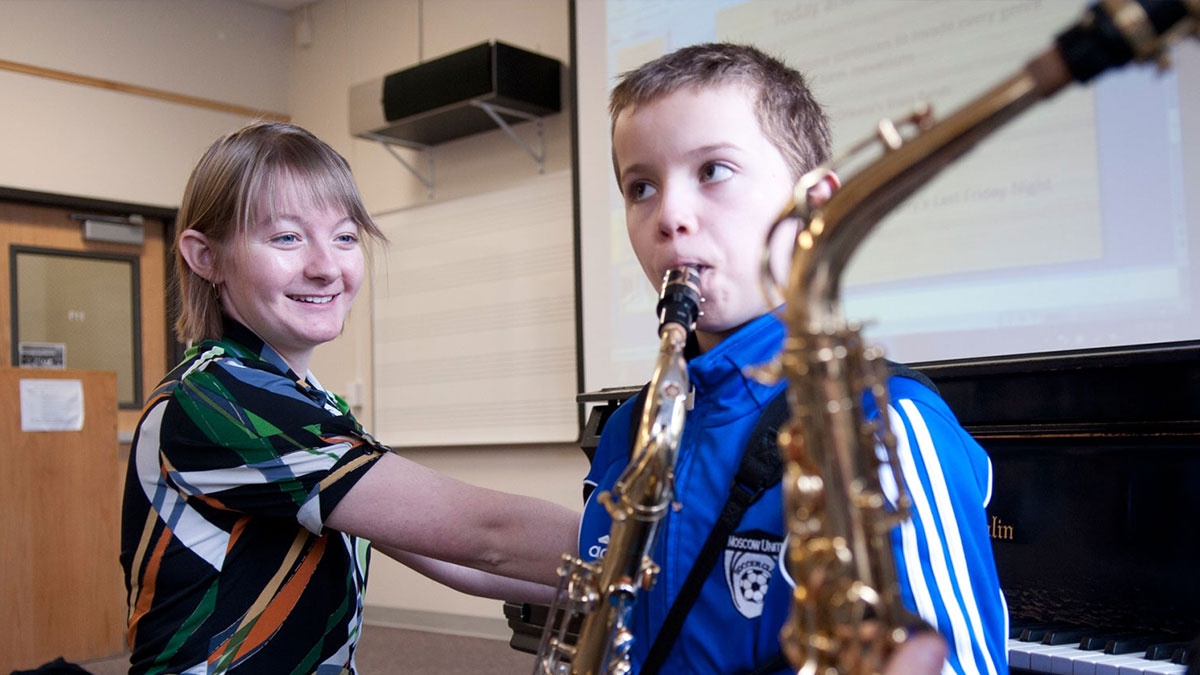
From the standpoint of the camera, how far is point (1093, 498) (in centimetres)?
164

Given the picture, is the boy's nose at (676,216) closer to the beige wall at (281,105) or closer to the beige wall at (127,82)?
the beige wall at (281,105)

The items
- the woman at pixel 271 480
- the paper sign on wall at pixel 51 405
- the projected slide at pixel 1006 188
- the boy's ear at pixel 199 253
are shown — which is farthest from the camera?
the paper sign on wall at pixel 51 405

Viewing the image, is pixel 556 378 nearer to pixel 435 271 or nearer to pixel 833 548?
pixel 435 271

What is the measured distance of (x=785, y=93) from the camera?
38.8 inches

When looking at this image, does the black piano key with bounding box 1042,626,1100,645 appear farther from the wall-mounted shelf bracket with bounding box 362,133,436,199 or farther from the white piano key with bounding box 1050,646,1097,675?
the wall-mounted shelf bracket with bounding box 362,133,436,199

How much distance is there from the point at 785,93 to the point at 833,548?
2.03ft

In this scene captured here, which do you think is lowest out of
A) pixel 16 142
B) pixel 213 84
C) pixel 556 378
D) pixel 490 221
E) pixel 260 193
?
pixel 556 378

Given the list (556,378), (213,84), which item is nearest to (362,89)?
(213,84)

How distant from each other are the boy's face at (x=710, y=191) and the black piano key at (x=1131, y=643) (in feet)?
3.08

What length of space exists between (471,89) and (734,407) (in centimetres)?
391

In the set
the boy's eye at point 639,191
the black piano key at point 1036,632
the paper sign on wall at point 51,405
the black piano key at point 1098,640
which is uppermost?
the boy's eye at point 639,191

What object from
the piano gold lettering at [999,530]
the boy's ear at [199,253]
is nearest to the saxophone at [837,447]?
the boy's ear at [199,253]

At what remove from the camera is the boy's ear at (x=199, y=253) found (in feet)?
4.77

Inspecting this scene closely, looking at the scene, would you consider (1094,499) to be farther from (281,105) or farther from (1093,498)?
(281,105)
